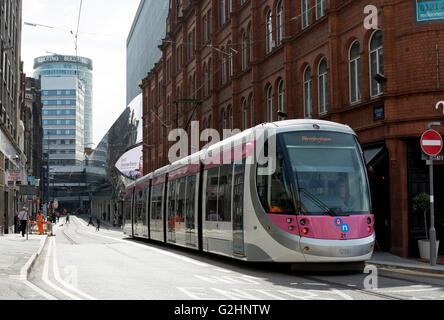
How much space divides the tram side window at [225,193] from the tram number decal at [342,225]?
336cm

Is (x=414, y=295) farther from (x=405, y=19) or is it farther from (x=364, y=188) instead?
(x=405, y=19)

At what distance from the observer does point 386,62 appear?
801 inches

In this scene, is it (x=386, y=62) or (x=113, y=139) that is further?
(x=113, y=139)

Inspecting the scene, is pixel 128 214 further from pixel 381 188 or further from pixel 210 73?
pixel 381 188

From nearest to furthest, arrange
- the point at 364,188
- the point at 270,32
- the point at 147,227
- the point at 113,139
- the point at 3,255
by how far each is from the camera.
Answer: the point at 364,188 < the point at 3,255 < the point at 147,227 < the point at 270,32 < the point at 113,139

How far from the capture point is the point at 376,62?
71.3 ft

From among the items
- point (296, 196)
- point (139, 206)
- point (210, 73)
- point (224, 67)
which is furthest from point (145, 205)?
point (210, 73)

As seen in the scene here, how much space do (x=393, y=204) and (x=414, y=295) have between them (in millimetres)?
9864

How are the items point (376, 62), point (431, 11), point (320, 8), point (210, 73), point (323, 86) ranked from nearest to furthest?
point (431, 11) < point (376, 62) < point (323, 86) < point (320, 8) < point (210, 73)

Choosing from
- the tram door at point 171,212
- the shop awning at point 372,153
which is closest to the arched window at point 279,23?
the shop awning at point 372,153

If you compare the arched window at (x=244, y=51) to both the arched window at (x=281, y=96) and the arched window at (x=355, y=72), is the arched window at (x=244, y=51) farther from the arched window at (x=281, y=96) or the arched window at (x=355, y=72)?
the arched window at (x=355, y=72)

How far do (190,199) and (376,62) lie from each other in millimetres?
7930

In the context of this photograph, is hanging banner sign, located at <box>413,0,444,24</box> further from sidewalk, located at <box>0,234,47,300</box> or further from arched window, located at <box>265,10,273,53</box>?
sidewalk, located at <box>0,234,47,300</box>

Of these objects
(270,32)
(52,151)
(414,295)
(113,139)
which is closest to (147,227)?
(270,32)
